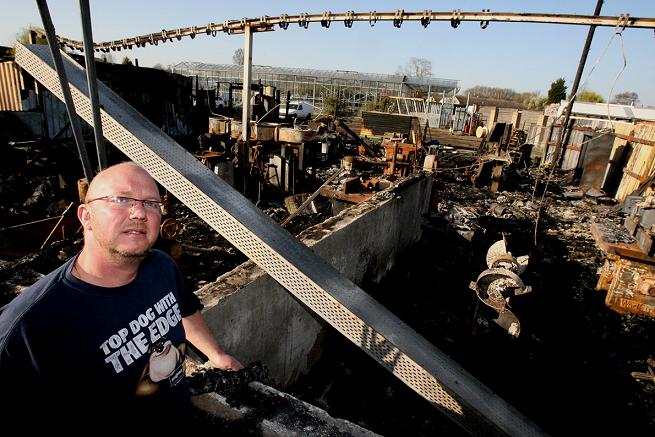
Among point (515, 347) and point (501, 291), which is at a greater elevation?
point (501, 291)

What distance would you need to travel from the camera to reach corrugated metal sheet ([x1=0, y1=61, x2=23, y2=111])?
34.0ft

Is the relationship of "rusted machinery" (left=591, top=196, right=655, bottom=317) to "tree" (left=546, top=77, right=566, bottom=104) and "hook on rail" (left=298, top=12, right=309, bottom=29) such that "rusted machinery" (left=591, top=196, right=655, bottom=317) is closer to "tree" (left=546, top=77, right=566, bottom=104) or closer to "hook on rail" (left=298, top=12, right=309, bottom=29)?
"hook on rail" (left=298, top=12, right=309, bottom=29)

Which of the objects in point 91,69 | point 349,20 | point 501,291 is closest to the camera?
point 91,69

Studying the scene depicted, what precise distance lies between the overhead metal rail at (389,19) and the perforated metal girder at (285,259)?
2.40 metres

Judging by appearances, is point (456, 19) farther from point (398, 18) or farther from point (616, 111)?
point (616, 111)

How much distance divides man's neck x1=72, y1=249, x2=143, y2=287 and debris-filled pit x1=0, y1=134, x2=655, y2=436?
0.79 m

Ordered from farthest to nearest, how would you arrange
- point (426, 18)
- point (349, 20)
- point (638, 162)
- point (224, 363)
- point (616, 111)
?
point (616, 111), point (638, 162), point (349, 20), point (426, 18), point (224, 363)

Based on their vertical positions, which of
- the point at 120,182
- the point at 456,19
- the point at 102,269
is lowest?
the point at 102,269

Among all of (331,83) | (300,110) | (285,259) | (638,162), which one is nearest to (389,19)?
(285,259)

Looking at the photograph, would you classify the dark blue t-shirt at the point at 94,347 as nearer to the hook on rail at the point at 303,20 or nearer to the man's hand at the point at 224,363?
the man's hand at the point at 224,363

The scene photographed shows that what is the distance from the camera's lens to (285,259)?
7.35ft

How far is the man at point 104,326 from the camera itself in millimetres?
1112

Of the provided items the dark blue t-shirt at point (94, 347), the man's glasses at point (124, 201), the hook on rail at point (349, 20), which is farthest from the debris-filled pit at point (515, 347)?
the hook on rail at point (349, 20)

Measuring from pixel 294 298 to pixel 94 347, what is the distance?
2.26 meters
